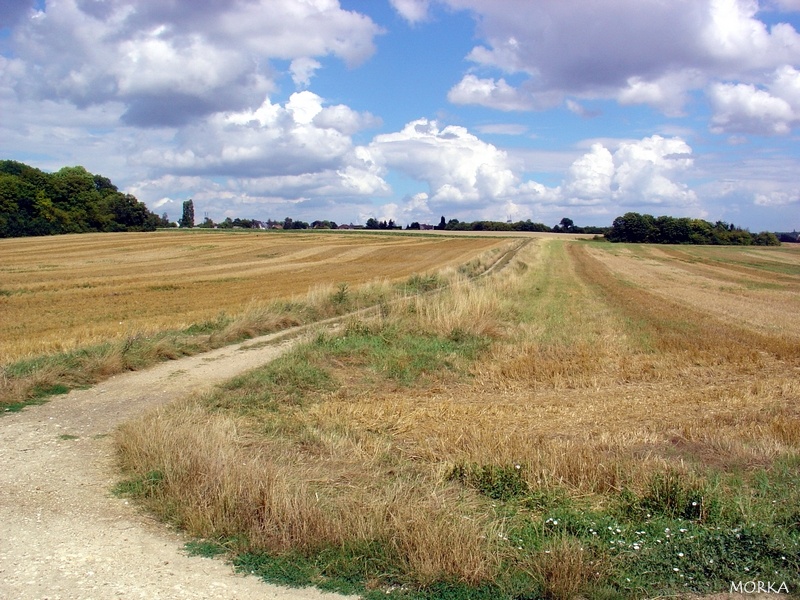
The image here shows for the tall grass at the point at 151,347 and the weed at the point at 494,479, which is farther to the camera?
the tall grass at the point at 151,347

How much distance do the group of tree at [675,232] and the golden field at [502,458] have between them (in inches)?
4065

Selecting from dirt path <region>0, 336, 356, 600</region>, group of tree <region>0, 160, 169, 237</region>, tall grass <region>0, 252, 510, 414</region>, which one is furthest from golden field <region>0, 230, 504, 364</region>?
group of tree <region>0, 160, 169, 237</region>

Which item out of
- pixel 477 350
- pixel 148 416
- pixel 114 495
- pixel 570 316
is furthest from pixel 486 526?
pixel 570 316

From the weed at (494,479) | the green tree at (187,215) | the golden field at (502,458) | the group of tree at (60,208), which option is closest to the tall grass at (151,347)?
the golden field at (502,458)

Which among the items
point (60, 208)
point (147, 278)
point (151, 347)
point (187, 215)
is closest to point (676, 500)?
point (151, 347)

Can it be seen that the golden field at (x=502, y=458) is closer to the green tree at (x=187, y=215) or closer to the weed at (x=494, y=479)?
the weed at (x=494, y=479)

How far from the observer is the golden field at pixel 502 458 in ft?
16.7

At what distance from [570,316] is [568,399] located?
994 cm

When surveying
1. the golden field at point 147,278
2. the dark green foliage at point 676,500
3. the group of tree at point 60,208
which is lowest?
the golden field at point 147,278

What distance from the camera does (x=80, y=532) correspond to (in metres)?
5.70

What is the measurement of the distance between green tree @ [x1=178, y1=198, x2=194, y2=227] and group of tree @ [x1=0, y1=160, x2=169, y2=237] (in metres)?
51.2

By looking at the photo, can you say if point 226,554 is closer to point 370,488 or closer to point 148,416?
point 370,488

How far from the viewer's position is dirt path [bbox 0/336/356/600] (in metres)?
4.79

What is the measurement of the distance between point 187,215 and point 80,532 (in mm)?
164890
